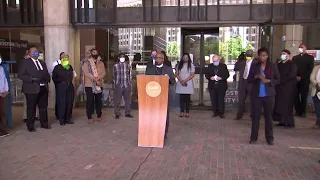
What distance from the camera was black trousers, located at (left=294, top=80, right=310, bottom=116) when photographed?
9609 millimetres

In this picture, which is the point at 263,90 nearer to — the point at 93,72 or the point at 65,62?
the point at 93,72

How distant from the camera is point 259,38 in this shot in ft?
34.4

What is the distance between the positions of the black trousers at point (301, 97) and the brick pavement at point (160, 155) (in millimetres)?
1435

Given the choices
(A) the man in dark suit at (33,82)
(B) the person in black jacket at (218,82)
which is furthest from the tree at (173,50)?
(A) the man in dark suit at (33,82)

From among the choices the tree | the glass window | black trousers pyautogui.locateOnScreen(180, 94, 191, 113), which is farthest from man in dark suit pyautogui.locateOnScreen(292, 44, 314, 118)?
the glass window

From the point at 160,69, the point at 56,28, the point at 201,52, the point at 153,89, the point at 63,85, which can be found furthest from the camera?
the point at 201,52

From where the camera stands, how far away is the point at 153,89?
6305 millimetres

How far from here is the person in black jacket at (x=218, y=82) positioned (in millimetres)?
9492

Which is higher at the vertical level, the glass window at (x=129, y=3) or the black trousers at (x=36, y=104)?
the glass window at (x=129, y=3)

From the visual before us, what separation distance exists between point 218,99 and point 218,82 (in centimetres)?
48

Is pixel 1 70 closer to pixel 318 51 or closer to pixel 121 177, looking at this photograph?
pixel 121 177

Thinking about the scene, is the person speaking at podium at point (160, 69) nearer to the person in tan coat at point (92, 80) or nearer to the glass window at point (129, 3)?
the person in tan coat at point (92, 80)

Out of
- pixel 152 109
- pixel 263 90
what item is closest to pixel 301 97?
pixel 263 90

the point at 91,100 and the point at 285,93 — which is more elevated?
the point at 285,93
